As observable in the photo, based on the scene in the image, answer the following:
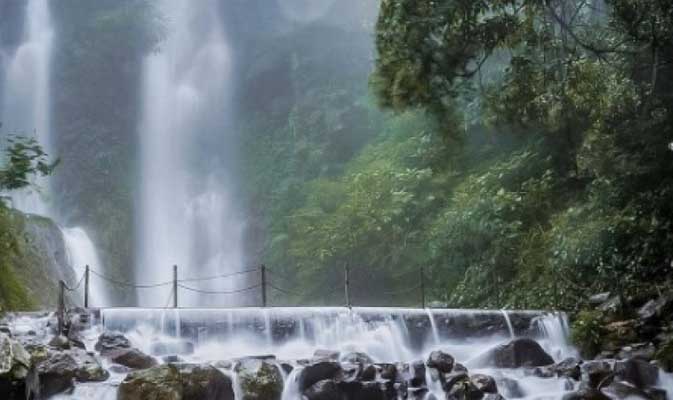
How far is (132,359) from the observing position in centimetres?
932

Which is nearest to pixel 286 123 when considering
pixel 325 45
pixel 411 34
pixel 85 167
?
pixel 325 45

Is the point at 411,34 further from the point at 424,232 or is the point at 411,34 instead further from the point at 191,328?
the point at 424,232

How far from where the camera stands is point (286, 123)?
26891 mm

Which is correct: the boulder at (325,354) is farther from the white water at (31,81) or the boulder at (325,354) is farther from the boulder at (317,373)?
the white water at (31,81)

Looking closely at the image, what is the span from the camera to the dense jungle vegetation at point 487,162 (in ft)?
21.8

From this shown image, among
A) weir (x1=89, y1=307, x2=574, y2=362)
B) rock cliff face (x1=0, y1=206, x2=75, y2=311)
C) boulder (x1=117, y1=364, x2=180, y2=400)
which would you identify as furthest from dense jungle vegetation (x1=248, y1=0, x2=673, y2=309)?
rock cliff face (x1=0, y1=206, x2=75, y2=311)

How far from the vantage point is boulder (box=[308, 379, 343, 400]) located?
8.62 meters

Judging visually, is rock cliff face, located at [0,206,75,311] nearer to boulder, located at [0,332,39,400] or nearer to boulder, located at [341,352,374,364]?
boulder, located at [0,332,39,400]

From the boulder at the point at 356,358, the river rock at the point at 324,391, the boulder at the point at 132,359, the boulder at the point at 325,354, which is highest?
the boulder at the point at 132,359

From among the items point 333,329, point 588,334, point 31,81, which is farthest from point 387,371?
point 31,81

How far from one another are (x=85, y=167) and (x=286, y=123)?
25.3ft

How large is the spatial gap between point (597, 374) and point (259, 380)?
4.62 metres

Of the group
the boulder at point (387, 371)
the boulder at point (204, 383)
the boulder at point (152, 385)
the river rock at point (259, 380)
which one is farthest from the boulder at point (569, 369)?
the boulder at point (152, 385)

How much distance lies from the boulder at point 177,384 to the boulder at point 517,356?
169 inches
